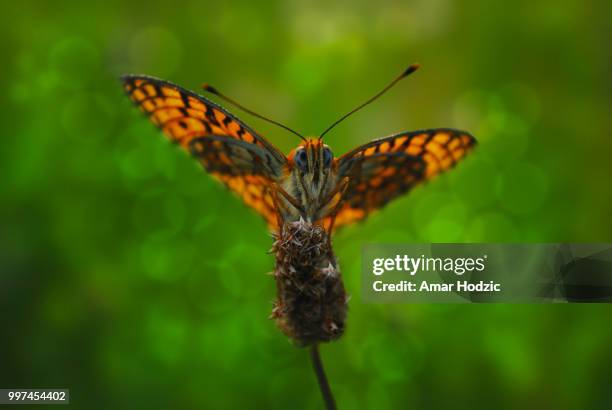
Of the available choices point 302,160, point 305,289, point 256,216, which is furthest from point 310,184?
point 256,216

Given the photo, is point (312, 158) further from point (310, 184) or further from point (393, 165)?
point (393, 165)

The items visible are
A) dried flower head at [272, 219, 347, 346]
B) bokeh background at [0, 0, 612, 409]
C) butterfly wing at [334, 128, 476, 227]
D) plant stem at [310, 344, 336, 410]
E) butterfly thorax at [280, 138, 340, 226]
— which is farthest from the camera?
bokeh background at [0, 0, 612, 409]

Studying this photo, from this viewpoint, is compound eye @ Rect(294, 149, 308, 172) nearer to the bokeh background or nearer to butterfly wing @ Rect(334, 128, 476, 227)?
butterfly wing @ Rect(334, 128, 476, 227)

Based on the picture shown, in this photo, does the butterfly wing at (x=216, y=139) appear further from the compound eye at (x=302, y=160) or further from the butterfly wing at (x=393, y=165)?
the butterfly wing at (x=393, y=165)

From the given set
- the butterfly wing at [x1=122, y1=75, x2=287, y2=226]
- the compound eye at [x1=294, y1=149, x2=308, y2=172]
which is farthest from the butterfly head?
the butterfly wing at [x1=122, y1=75, x2=287, y2=226]

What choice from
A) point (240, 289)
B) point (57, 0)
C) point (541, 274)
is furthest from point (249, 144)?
point (57, 0)

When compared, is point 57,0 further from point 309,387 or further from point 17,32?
point 309,387

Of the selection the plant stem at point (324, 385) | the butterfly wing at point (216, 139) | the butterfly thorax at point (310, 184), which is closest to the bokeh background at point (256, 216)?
the butterfly wing at point (216, 139)

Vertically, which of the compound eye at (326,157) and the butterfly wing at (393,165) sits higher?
the butterfly wing at (393,165)
